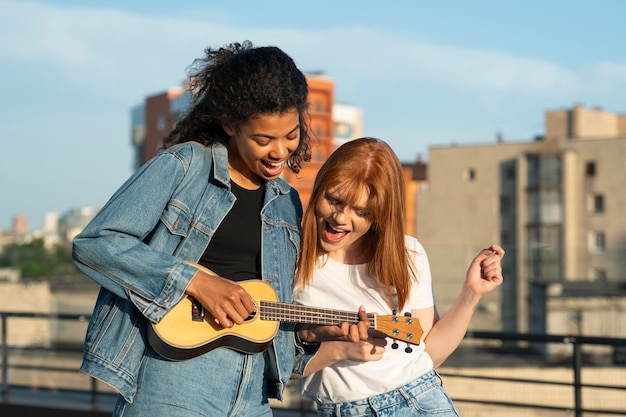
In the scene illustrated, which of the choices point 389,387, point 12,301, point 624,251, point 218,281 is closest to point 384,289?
point 389,387

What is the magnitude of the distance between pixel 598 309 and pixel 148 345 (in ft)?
153

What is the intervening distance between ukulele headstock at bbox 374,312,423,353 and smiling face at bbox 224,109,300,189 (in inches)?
22.6

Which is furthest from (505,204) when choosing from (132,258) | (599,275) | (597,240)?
(132,258)

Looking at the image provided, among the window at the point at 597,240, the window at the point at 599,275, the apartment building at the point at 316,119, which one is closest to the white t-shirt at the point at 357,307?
the window at the point at 599,275

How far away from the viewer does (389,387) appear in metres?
3.30

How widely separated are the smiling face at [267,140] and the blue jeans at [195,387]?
57cm

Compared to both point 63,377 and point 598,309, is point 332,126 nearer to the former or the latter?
point 598,309

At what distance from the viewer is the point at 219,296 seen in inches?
117

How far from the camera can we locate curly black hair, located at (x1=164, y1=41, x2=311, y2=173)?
10.2 feet

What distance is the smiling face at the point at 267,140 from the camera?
10.2 ft

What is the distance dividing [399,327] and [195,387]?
678 millimetres

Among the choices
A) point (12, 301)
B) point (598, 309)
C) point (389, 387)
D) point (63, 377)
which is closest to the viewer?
point (389, 387)

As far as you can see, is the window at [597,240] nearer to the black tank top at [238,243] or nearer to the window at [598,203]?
the window at [598,203]

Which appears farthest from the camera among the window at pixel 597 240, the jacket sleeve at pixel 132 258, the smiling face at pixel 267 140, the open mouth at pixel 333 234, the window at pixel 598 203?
the window at pixel 598 203
